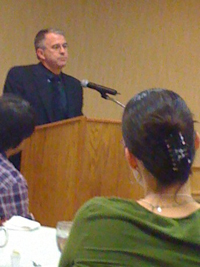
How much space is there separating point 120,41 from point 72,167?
2.49 m

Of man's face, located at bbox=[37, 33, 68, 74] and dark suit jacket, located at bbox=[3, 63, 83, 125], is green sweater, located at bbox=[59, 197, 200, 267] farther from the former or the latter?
man's face, located at bbox=[37, 33, 68, 74]

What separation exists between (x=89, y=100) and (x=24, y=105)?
9.92 feet

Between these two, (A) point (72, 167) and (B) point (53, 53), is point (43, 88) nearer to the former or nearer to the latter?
(B) point (53, 53)

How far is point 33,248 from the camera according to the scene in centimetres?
147

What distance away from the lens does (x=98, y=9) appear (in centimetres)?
510

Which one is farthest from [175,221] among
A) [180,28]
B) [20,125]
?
[180,28]

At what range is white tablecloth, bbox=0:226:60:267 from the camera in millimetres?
1335

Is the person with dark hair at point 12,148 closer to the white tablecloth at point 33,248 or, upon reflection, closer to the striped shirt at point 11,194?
the striped shirt at point 11,194

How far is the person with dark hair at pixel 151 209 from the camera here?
908 mm

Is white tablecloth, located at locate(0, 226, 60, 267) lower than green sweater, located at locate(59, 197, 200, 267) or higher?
lower

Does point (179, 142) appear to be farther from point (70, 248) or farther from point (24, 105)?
point (24, 105)

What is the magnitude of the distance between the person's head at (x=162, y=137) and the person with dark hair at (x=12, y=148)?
93 centimetres

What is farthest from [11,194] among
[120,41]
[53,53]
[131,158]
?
[120,41]

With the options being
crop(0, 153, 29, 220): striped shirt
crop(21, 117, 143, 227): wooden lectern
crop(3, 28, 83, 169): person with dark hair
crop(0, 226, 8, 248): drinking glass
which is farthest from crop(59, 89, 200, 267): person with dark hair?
crop(3, 28, 83, 169): person with dark hair
